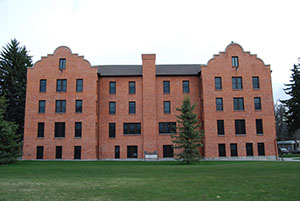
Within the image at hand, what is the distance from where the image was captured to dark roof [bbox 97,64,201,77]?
38.3 meters

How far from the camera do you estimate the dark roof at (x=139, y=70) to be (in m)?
38.3

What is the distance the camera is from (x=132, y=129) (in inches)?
1465

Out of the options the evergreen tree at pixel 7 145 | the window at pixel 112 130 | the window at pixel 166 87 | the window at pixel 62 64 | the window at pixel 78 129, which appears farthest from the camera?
the window at pixel 166 87

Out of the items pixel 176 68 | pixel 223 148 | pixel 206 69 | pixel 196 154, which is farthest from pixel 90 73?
pixel 223 148

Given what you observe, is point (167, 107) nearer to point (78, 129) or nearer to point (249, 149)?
point (249, 149)

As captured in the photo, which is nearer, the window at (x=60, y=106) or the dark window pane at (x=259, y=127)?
the dark window pane at (x=259, y=127)

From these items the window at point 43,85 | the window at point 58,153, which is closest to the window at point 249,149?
the window at point 58,153

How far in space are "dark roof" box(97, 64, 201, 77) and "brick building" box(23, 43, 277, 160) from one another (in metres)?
0.36

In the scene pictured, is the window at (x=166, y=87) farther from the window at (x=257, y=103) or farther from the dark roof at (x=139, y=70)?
the window at (x=257, y=103)

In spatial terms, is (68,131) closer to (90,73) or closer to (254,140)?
(90,73)

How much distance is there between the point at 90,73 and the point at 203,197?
31186mm

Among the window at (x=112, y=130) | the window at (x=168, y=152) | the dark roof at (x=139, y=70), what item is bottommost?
the window at (x=168, y=152)

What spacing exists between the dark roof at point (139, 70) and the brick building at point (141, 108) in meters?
0.36

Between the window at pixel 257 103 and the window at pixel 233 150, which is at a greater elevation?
the window at pixel 257 103
